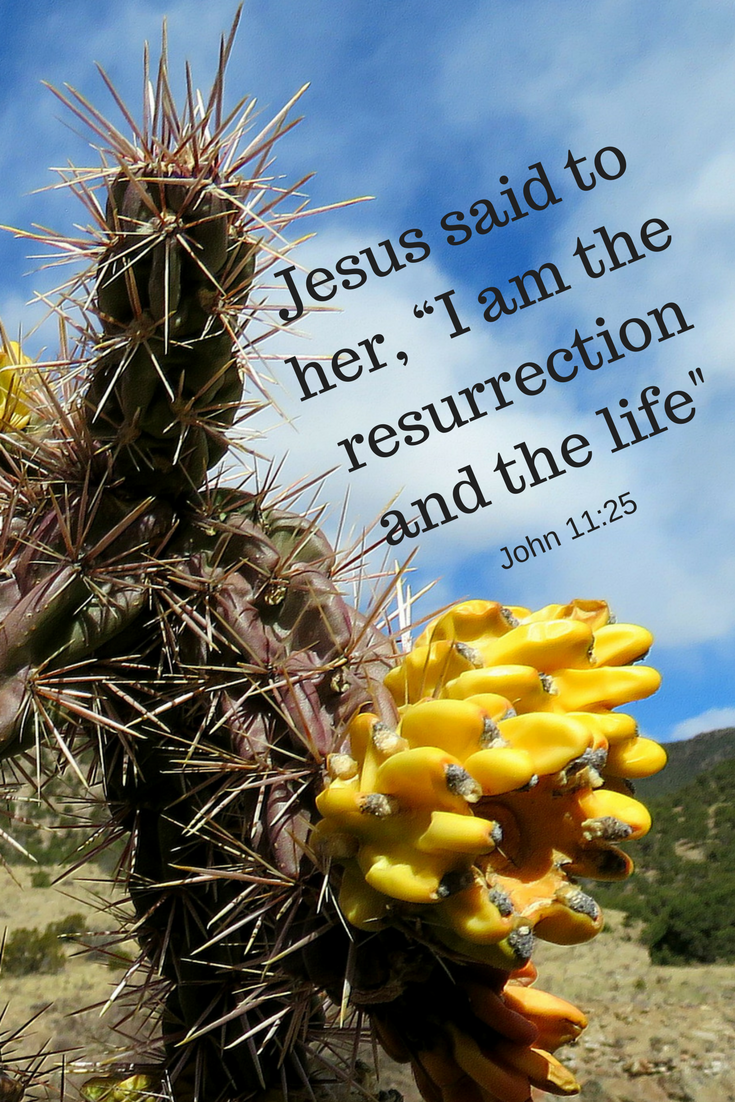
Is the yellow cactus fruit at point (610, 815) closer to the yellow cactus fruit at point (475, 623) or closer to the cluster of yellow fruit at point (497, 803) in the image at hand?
the cluster of yellow fruit at point (497, 803)

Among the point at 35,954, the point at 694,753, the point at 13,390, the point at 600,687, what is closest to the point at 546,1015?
the point at 600,687

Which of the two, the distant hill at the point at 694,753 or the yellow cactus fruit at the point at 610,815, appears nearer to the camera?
the yellow cactus fruit at the point at 610,815

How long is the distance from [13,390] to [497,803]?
158cm

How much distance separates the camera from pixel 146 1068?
2.50 m

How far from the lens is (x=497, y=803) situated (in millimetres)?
1531

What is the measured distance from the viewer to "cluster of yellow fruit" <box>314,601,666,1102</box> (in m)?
1.39

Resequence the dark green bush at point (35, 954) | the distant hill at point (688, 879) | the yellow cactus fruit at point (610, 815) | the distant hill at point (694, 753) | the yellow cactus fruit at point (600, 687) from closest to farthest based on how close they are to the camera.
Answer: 1. the yellow cactus fruit at point (610, 815)
2. the yellow cactus fruit at point (600, 687)
3. the dark green bush at point (35, 954)
4. the distant hill at point (688, 879)
5. the distant hill at point (694, 753)

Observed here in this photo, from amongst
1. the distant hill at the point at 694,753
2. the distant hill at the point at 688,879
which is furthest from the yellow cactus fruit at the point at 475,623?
the distant hill at the point at 694,753

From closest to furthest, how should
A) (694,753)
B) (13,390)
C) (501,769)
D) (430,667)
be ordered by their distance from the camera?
(501,769) < (430,667) < (13,390) < (694,753)

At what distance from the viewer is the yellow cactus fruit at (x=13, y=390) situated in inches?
92.2

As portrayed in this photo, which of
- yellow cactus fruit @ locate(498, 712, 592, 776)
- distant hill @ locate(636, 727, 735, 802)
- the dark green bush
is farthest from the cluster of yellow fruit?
distant hill @ locate(636, 727, 735, 802)

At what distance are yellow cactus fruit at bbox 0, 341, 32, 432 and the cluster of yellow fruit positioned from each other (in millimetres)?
1225

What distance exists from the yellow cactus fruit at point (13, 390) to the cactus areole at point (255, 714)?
0.04 feet

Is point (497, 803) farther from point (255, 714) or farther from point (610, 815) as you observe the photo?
point (255, 714)
